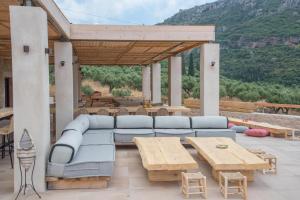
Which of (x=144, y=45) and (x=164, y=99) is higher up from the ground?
(x=144, y=45)

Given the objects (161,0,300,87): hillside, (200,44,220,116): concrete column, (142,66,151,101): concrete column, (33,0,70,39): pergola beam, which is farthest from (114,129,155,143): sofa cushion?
(161,0,300,87): hillside

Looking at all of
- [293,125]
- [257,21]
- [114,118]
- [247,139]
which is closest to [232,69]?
[257,21]

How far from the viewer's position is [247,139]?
1068 centimetres

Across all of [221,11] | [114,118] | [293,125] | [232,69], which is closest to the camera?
[114,118]

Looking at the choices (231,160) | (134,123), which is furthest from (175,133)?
(231,160)

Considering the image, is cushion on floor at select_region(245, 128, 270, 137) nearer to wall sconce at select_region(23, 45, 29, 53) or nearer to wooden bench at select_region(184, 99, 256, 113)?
wooden bench at select_region(184, 99, 256, 113)

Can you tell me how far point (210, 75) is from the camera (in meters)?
9.88

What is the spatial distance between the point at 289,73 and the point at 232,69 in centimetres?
587

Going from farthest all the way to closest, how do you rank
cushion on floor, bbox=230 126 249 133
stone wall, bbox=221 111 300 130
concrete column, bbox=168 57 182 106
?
concrete column, bbox=168 57 182 106 → stone wall, bbox=221 111 300 130 → cushion on floor, bbox=230 126 249 133

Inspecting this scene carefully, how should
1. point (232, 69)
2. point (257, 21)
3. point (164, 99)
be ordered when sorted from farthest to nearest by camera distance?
point (257, 21) < point (232, 69) < point (164, 99)

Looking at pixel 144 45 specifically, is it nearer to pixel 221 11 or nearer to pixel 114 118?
pixel 114 118

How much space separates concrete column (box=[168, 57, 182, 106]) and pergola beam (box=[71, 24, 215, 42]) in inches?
176

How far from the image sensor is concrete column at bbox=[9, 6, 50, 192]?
17.2 ft

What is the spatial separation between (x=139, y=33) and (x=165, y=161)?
471 cm
